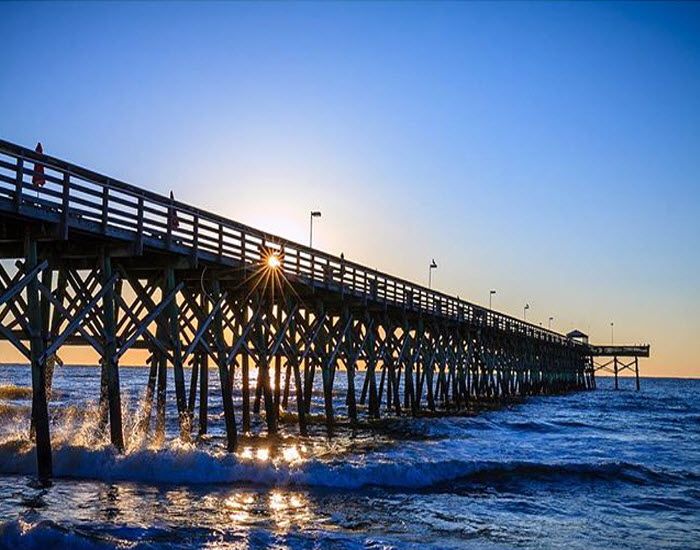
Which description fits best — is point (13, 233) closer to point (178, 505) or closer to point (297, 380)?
point (178, 505)

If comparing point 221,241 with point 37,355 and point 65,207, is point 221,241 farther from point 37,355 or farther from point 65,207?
point 37,355

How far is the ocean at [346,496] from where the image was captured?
11266 mm

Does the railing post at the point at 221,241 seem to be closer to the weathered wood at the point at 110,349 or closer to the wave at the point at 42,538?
the weathered wood at the point at 110,349

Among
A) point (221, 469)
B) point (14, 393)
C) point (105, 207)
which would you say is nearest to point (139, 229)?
point (105, 207)

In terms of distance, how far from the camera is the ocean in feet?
37.0

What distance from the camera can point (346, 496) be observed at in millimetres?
14875

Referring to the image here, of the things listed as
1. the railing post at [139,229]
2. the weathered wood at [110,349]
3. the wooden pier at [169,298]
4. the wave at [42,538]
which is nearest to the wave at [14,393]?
the wooden pier at [169,298]

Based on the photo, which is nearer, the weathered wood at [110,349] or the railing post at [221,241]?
the weathered wood at [110,349]

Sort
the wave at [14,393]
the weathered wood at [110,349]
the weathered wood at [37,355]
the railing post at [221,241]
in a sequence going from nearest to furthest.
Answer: the weathered wood at [37,355]
the weathered wood at [110,349]
the railing post at [221,241]
the wave at [14,393]

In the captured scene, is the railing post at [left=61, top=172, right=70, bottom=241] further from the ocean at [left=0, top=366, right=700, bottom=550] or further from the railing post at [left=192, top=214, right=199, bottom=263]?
the ocean at [left=0, top=366, right=700, bottom=550]

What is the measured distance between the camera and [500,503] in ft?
49.4

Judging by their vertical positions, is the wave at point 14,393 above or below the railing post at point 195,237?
below

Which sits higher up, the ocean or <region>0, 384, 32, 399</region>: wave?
the ocean

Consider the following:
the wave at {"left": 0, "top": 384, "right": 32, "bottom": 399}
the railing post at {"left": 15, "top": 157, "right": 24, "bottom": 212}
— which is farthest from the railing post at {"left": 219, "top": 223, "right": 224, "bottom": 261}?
the wave at {"left": 0, "top": 384, "right": 32, "bottom": 399}
